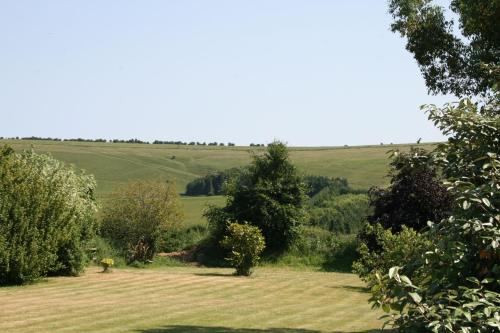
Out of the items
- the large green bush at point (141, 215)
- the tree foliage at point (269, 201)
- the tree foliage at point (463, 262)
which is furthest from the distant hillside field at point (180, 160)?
the tree foliage at point (463, 262)

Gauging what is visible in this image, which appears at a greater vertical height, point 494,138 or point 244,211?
point 494,138

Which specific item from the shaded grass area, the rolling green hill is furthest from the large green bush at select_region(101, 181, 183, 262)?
the rolling green hill

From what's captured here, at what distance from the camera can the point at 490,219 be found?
5664mm

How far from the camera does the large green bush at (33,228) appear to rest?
22969 millimetres

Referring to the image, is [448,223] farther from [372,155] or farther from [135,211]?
[372,155]

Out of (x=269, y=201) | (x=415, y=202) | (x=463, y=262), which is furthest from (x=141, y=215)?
(x=463, y=262)

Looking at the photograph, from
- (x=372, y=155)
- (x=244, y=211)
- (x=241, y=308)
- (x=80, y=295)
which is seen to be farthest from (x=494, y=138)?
(x=372, y=155)

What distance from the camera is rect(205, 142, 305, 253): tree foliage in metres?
39.1

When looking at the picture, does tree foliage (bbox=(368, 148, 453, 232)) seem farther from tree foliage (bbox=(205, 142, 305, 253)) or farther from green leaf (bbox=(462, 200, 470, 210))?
green leaf (bbox=(462, 200, 470, 210))

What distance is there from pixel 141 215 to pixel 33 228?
1661 centimetres

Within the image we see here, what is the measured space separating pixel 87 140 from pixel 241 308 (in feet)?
437

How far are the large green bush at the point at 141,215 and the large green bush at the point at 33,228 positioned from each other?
11.5 meters

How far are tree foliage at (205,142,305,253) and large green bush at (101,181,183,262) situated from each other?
275cm

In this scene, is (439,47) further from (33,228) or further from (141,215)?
(141,215)
